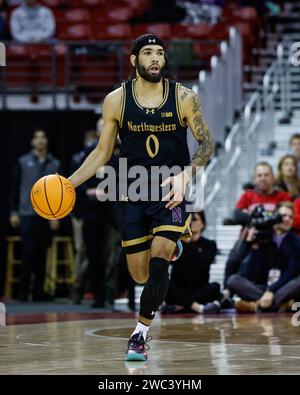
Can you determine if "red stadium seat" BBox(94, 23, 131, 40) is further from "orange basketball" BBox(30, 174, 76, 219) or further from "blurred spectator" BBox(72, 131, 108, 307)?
"orange basketball" BBox(30, 174, 76, 219)

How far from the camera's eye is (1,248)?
16.2 metres

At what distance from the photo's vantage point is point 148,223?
25.2ft

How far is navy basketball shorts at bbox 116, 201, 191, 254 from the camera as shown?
748cm

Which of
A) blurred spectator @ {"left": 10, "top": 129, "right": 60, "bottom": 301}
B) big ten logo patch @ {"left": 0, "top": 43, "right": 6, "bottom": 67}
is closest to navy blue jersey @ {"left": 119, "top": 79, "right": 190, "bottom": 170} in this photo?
blurred spectator @ {"left": 10, "top": 129, "right": 60, "bottom": 301}

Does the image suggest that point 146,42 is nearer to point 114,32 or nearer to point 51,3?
point 114,32

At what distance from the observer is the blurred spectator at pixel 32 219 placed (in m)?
14.8

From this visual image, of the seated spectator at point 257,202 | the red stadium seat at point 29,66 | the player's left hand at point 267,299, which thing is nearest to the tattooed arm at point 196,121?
the player's left hand at point 267,299

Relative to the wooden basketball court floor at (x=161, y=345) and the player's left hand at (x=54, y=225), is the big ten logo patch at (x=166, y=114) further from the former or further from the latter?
the player's left hand at (x=54, y=225)

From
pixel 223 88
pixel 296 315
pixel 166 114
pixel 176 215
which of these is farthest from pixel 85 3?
pixel 176 215

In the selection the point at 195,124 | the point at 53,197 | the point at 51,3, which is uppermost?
the point at 51,3

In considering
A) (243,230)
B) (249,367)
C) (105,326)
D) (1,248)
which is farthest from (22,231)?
(249,367)

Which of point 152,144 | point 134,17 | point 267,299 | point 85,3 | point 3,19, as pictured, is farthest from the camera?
point 85,3

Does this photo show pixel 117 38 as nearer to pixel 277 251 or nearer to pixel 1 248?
pixel 1 248

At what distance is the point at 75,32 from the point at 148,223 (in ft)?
37.9
